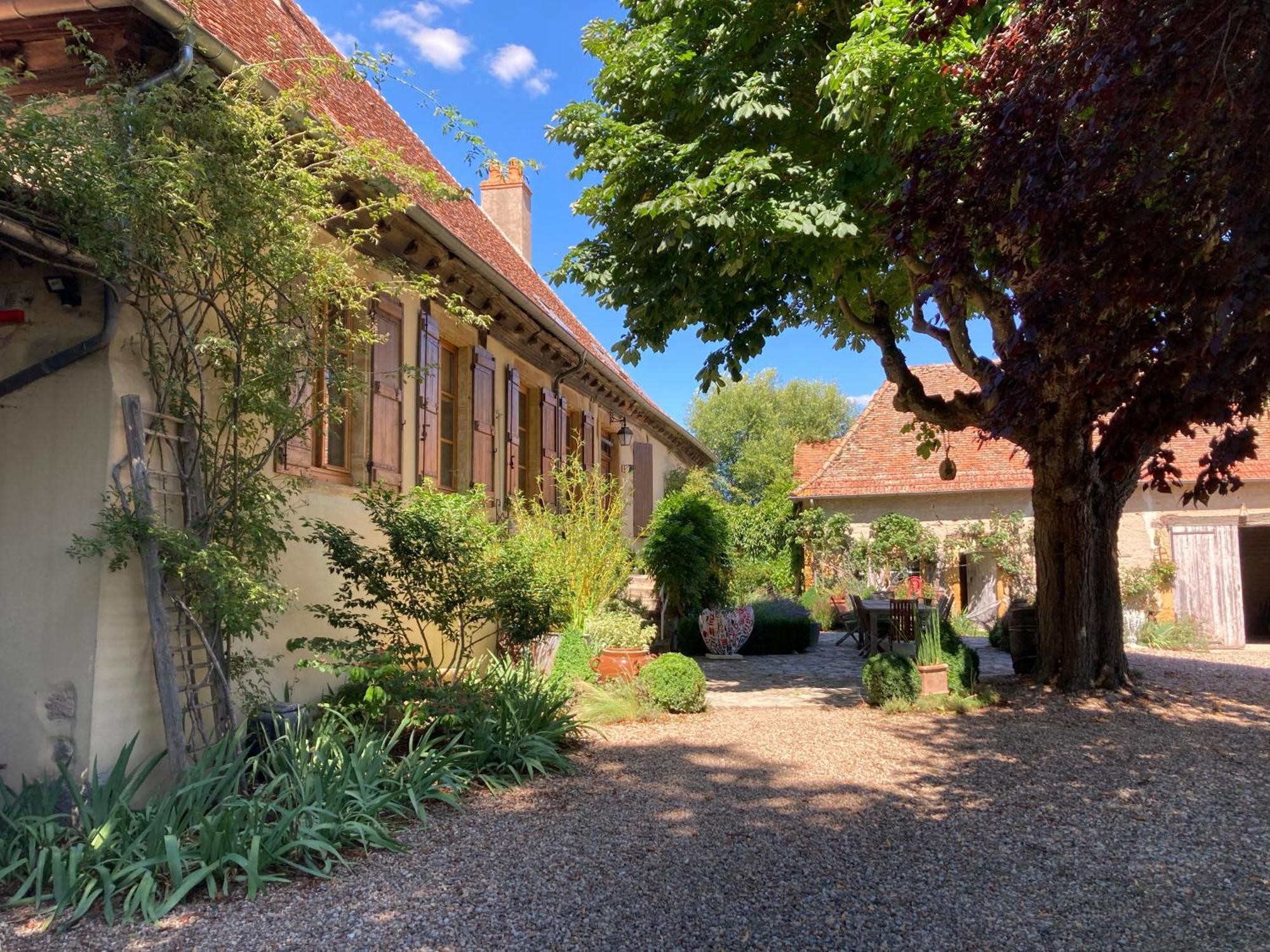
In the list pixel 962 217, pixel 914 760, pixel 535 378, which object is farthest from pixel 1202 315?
pixel 535 378

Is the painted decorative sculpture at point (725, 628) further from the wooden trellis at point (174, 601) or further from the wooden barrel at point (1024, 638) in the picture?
the wooden trellis at point (174, 601)

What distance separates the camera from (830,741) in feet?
19.9

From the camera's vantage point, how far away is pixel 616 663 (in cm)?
766

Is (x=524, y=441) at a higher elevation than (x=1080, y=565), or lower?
higher

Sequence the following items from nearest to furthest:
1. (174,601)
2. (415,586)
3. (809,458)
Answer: (174,601) → (415,586) → (809,458)

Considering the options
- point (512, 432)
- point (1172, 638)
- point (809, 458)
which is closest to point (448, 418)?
point (512, 432)

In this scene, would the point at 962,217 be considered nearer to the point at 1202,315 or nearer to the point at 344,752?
the point at 1202,315

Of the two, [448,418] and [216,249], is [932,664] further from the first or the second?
[216,249]

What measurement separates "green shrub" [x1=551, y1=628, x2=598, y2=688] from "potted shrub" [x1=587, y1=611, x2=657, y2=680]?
0.13 metres

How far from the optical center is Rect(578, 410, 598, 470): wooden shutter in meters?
12.5

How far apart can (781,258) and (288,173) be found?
379 centimetres

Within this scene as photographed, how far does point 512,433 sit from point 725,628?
4.00m

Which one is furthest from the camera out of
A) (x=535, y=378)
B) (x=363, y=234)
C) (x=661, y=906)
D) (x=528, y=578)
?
(x=535, y=378)

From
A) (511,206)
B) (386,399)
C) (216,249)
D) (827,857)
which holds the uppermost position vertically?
(511,206)
